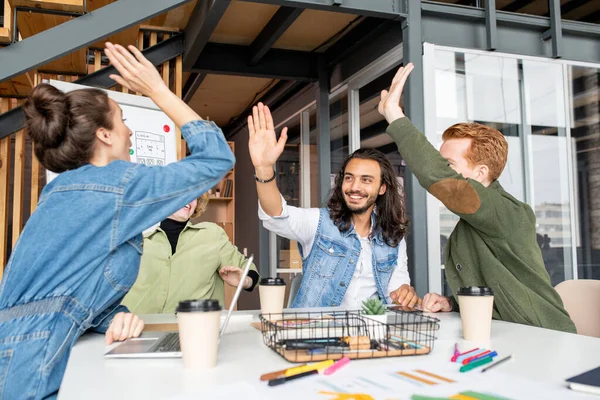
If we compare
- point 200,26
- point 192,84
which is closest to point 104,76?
point 200,26

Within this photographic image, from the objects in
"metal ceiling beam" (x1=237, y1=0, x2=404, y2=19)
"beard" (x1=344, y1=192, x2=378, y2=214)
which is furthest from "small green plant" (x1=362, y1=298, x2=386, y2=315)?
"metal ceiling beam" (x1=237, y1=0, x2=404, y2=19)

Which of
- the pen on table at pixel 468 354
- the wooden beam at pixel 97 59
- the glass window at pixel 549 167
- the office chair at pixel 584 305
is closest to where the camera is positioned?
the pen on table at pixel 468 354

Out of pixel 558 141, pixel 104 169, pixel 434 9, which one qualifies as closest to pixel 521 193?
pixel 558 141

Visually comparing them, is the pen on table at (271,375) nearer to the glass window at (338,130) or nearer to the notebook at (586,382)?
the notebook at (586,382)

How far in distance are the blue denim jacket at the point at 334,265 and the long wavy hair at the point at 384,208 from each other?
0.14 ft

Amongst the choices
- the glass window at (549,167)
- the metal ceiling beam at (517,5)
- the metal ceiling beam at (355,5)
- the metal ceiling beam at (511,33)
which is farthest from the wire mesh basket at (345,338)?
the metal ceiling beam at (517,5)

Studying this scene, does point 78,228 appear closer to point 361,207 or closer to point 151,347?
point 151,347

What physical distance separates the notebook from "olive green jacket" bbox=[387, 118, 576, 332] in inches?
28.9

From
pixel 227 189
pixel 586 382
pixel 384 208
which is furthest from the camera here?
pixel 227 189

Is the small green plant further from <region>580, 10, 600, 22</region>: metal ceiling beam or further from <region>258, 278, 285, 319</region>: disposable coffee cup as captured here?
<region>580, 10, 600, 22</region>: metal ceiling beam

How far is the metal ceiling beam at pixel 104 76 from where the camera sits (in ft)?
11.3

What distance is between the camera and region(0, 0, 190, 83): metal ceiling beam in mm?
2709

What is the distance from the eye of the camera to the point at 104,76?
3.81 m

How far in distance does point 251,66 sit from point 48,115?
3490 millimetres
